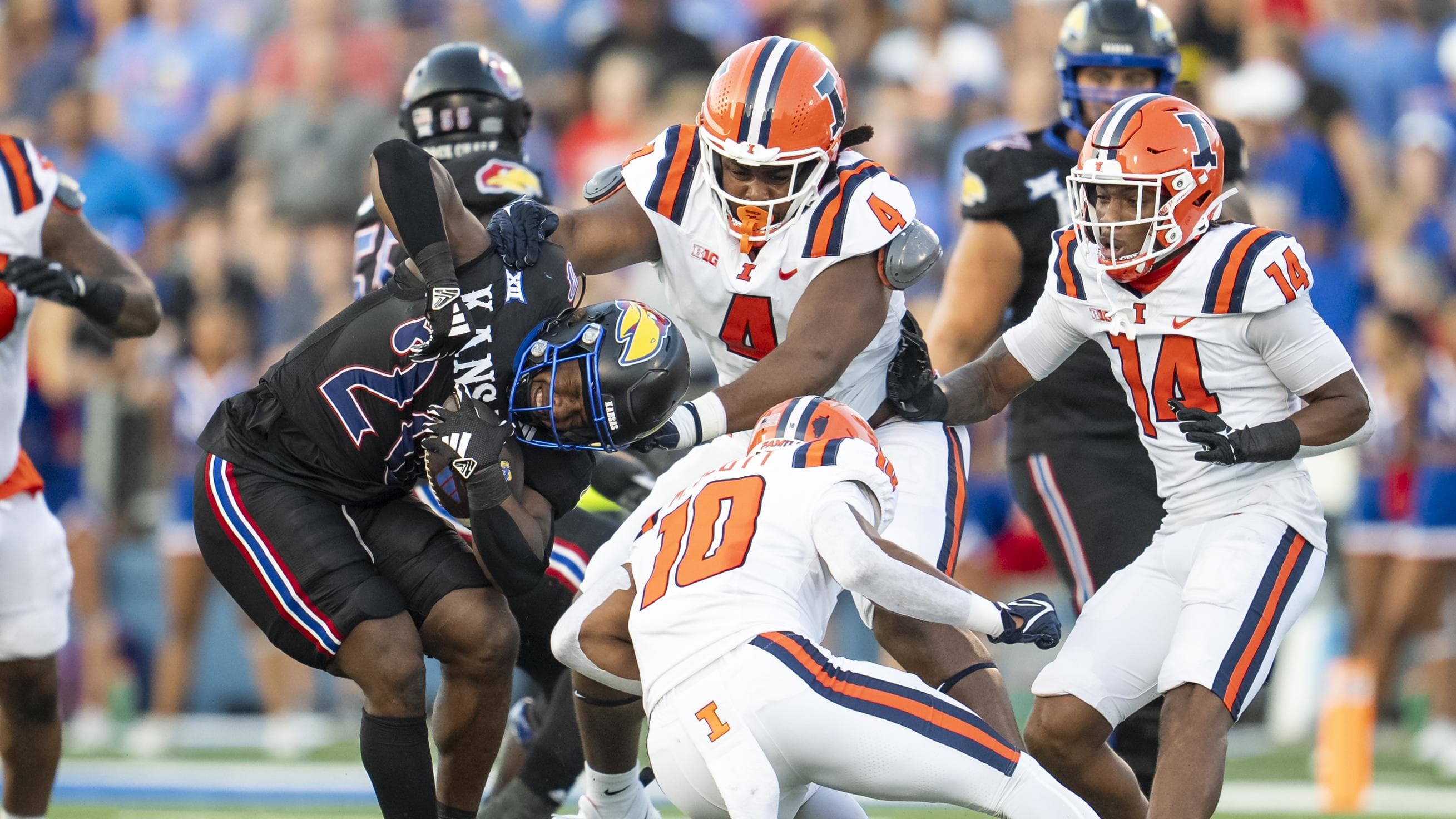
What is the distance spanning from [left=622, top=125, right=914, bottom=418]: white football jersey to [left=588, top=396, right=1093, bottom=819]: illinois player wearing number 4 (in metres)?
0.56

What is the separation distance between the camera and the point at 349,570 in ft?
14.8

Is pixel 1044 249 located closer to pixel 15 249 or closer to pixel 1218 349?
pixel 1218 349

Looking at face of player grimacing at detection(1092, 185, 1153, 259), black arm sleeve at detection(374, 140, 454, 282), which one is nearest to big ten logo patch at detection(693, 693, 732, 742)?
black arm sleeve at detection(374, 140, 454, 282)

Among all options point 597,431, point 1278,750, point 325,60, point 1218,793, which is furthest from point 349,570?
point 325,60

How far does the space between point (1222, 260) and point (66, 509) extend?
7.34m

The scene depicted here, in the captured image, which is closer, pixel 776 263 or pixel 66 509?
pixel 776 263

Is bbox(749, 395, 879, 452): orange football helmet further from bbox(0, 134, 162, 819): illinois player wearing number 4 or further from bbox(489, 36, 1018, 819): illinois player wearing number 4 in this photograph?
bbox(0, 134, 162, 819): illinois player wearing number 4

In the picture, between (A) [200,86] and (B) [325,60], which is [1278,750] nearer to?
(B) [325,60]

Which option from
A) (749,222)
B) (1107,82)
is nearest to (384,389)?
(749,222)

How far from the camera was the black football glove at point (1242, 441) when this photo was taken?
174 inches

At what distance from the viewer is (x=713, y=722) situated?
393 cm

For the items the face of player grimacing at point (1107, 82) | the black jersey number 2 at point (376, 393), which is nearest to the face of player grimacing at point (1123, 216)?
the face of player grimacing at point (1107, 82)

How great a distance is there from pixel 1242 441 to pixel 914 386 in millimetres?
869

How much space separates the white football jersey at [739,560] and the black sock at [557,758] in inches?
51.8
